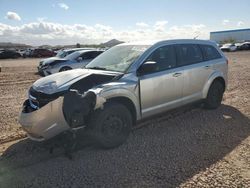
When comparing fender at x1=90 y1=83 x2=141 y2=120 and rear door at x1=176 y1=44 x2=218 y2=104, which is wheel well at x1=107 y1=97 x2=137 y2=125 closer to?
fender at x1=90 y1=83 x2=141 y2=120

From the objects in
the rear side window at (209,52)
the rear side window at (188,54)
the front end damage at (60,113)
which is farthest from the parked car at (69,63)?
the front end damage at (60,113)

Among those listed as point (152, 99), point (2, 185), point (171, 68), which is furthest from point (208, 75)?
point (2, 185)

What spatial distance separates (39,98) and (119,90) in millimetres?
1257

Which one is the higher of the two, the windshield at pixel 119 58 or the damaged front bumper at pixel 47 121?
the windshield at pixel 119 58

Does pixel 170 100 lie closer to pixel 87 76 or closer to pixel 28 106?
pixel 87 76

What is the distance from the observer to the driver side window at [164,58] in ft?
18.2

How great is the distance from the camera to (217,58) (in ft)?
23.3

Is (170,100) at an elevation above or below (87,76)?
below

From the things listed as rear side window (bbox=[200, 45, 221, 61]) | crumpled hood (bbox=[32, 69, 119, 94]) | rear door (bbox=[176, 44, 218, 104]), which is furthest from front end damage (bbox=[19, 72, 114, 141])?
rear side window (bbox=[200, 45, 221, 61])

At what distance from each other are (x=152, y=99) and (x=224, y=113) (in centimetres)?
240

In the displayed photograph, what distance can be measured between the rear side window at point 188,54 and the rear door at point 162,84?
0.19 meters

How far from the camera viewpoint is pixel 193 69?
246 inches

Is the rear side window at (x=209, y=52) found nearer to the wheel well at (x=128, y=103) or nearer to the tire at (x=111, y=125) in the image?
the wheel well at (x=128, y=103)

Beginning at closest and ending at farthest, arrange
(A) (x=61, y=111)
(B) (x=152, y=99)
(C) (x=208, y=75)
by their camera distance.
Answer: (A) (x=61, y=111) < (B) (x=152, y=99) < (C) (x=208, y=75)
